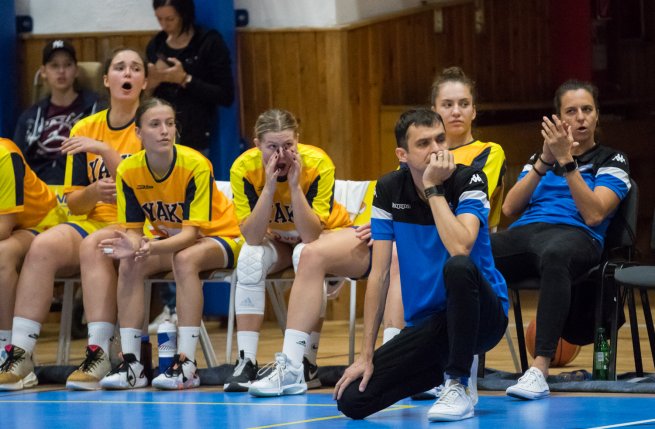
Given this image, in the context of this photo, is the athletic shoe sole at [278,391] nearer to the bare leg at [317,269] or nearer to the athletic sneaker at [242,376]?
the athletic sneaker at [242,376]

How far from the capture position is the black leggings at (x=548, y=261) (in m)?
5.21

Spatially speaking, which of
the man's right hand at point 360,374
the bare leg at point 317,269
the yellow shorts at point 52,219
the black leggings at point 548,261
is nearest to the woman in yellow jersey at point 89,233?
the yellow shorts at point 52,219

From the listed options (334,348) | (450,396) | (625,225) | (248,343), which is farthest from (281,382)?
(334,348)

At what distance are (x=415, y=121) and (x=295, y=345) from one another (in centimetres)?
121

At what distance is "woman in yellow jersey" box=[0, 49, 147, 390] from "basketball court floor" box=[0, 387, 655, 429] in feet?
1.25

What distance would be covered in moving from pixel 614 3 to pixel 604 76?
56 cm

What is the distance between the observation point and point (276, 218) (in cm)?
594

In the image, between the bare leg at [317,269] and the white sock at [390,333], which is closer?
the white sock at [390,333]

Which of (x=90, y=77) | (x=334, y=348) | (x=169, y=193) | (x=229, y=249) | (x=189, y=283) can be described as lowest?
(x=334, y=348)

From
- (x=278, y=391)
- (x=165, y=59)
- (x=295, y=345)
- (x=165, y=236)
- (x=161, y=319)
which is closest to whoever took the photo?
(x=278, y=391)

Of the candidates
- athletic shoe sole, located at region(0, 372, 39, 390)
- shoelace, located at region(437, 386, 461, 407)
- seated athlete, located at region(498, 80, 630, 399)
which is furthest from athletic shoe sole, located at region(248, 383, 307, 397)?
athletic shoe sole, located at region(0, 372, 39, 390)

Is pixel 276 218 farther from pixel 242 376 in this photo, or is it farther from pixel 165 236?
pixel 242 376

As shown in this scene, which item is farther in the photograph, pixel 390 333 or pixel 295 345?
pixel 295 345

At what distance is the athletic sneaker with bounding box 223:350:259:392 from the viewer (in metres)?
5.57
